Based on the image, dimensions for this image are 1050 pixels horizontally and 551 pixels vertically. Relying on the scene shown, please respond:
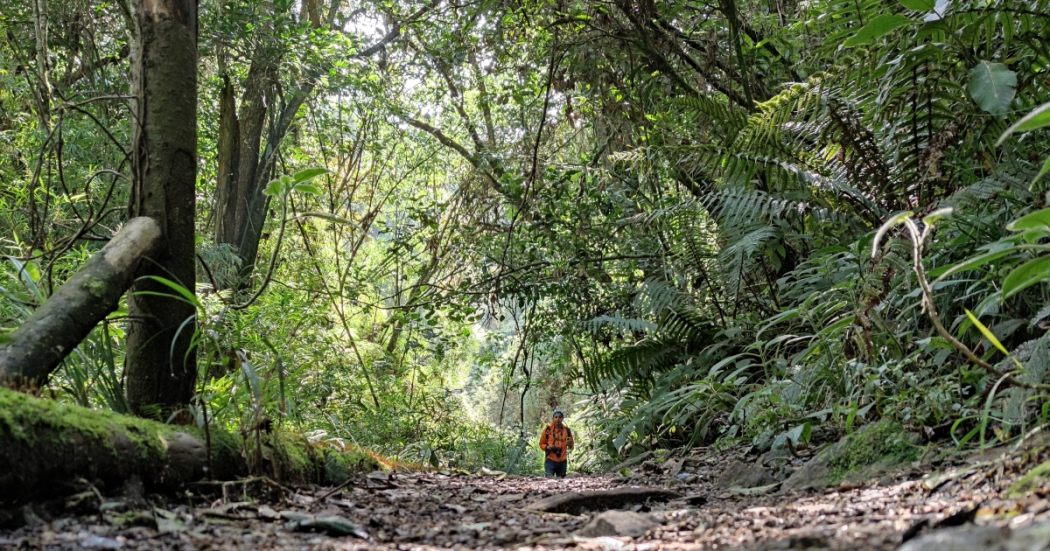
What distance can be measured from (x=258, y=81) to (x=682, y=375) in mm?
5585

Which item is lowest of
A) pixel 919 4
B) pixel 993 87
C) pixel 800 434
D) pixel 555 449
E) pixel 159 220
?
pixel 555 449

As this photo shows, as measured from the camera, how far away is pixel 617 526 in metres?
1.74

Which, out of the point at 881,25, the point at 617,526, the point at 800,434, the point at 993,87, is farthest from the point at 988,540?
the point at 993,87

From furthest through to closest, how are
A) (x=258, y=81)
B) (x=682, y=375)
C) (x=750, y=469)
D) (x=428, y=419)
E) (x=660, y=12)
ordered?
(x=428, y=419) → (x=258, y=81) → (x=660, y=12) → (x=682, y=375) → (x=750, y=469)

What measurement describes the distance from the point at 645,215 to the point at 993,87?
3.59 metres

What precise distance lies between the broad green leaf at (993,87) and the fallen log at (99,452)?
281 cm

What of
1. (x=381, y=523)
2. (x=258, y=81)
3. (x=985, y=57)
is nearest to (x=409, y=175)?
(x=258, y=81)

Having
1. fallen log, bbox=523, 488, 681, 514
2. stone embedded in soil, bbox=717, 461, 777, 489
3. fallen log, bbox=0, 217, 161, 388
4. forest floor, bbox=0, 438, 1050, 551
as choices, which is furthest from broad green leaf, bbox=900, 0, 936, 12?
fallen log, bbox=0, 217, 161, 388

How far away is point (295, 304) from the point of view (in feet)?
19.9

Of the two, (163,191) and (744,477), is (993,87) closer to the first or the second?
(744,477)

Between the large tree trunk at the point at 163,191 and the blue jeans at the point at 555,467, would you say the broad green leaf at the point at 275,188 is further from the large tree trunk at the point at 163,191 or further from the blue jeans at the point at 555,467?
the blue jeans at the point at 555,467

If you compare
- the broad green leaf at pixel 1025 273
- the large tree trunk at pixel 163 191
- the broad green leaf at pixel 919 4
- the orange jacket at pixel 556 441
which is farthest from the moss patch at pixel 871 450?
the orange jacket at pixel 556 441

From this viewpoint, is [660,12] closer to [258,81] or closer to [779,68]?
[779,68]

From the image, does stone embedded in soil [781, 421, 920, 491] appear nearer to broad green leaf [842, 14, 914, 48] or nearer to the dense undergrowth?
the dense undergrowth
